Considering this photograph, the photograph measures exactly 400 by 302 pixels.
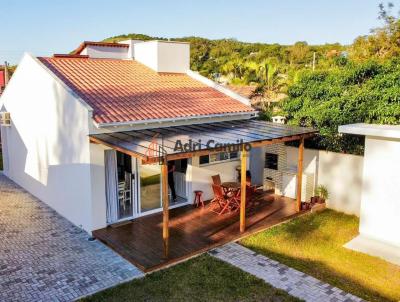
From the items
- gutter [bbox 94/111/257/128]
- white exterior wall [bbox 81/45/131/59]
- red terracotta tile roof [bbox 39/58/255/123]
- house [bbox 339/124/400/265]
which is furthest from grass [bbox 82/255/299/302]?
white exterior wall [bbox 81/45/131/59]

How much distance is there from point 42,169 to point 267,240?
440 inches

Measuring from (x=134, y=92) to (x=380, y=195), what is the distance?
11.1 meters

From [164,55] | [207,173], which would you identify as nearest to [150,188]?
[207,173]

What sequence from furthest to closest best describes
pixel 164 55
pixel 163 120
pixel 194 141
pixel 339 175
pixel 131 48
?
pixel 131 48, pixel 164 55, pixel 339 175, pixel 163 120, pixel 194 141

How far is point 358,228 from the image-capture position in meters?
14.8

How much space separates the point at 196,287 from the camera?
Result: 33.0ft

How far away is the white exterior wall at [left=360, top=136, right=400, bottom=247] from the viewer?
12578 millimetres

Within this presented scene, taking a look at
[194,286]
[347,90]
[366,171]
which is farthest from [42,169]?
[347,90]

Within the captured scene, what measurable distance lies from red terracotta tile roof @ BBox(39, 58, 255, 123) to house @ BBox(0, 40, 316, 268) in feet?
0.17

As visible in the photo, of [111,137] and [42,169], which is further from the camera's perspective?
[42,169]

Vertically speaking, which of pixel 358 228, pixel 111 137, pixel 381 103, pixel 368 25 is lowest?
pixel 358 228

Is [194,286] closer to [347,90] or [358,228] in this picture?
[358,228]

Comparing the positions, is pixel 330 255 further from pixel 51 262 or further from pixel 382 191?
pixel 51 262

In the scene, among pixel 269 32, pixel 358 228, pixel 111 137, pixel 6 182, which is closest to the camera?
pixel 111 137
